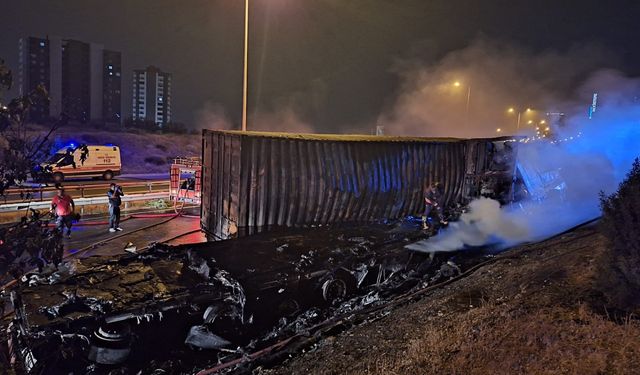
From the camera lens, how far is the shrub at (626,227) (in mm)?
4074

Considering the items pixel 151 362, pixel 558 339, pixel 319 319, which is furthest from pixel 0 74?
pixel 319 319

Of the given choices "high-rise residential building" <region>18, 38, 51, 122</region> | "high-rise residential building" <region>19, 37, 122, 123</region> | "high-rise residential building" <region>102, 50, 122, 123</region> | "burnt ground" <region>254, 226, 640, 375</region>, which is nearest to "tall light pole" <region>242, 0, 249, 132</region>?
"burnt ground" <region>254, 226, 640, 375</region>

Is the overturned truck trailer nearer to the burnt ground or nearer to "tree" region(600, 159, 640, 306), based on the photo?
the burnt ground

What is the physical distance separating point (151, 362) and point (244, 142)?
4.26m

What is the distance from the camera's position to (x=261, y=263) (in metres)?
5.96

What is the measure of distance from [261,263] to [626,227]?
13.6 ft

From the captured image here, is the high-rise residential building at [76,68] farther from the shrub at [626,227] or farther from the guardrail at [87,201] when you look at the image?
the shrub at [626,227]

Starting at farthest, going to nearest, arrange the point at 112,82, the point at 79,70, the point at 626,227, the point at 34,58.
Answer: the point at 112,82 → the point at 79,70 → the point at 34,58 → the point at 626,227

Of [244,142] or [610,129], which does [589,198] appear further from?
[244,142]

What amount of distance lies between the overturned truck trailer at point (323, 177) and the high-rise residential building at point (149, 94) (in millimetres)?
82028

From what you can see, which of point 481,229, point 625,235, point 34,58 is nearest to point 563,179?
point 481,229

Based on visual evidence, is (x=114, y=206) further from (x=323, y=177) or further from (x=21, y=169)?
(x=21, y=169)

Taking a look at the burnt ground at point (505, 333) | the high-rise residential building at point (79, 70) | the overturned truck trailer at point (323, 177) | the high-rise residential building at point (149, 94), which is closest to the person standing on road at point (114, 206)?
the overturned truck trailer at point (323, 177)

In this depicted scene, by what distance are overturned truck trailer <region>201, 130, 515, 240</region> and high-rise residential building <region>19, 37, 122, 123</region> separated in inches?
1939
